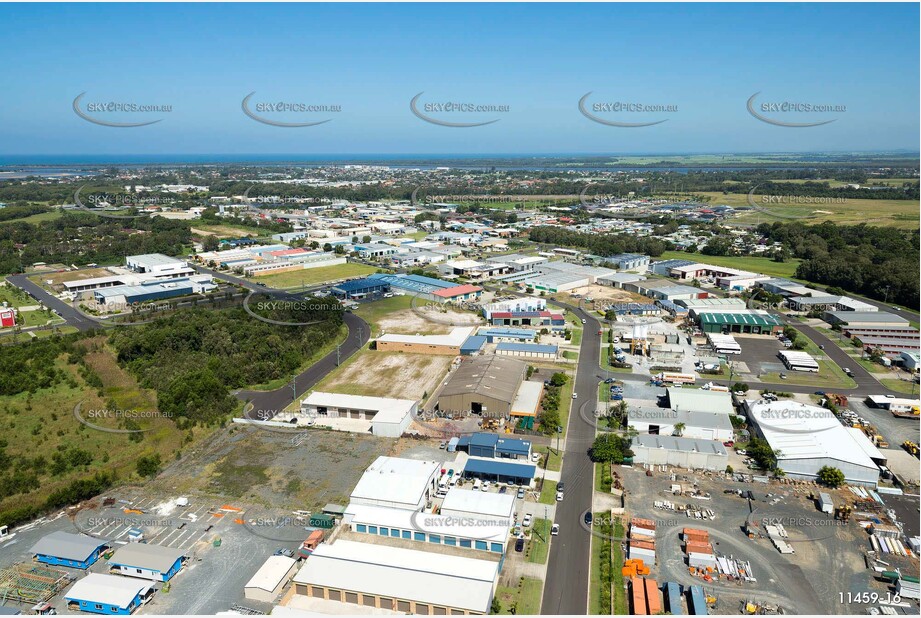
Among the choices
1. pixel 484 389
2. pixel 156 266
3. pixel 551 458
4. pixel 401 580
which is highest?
pixel 156 266

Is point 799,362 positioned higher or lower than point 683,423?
lower

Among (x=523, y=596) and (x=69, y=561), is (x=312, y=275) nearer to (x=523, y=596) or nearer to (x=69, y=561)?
(x=69, y=561)

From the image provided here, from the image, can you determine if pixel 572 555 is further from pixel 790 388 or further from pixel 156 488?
pixel 790 388

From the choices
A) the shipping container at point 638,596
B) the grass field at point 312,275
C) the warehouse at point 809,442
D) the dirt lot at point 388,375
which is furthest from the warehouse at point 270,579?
the grass field at point 312,275

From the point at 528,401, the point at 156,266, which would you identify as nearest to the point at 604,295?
the point at 528,401

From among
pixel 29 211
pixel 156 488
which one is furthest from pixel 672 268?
A: pixel 29 211

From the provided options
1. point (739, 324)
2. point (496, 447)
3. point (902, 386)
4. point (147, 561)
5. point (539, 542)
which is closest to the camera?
point (147, 561)

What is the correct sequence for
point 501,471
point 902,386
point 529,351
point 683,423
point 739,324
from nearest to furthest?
point 501,471, point 683,423, point 902,386, point 529,351, point 739,324

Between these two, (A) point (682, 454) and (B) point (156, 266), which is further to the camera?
(B) point (156, 266)

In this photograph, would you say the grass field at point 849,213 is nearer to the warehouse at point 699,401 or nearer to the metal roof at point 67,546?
the warehouse at point 699,401
